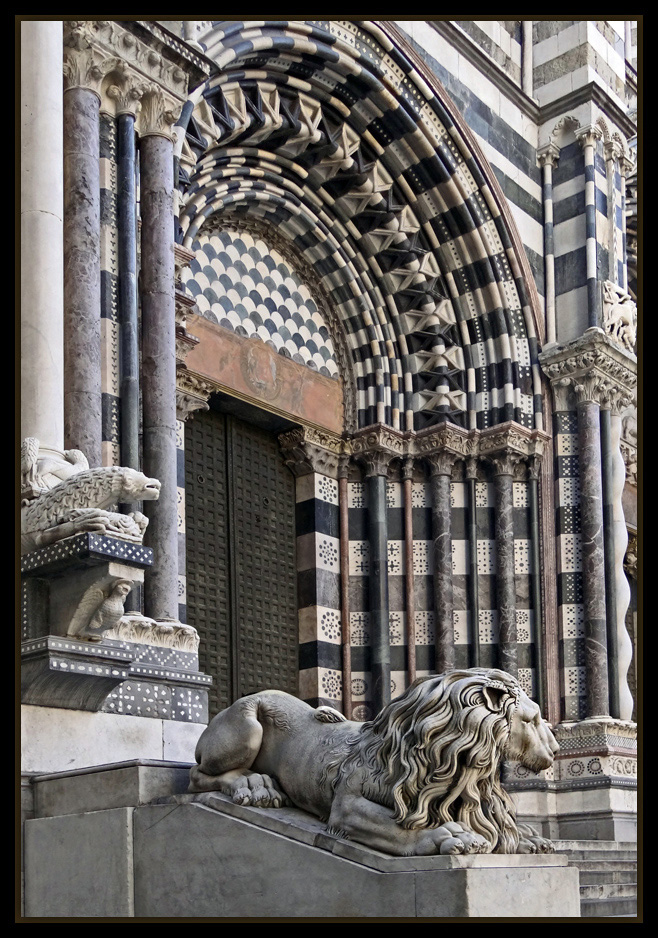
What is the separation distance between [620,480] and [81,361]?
750 cm

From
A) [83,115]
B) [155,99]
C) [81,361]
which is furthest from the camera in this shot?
[155,99]

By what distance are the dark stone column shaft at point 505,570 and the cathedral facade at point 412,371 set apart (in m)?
0.04

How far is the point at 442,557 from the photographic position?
1384cm

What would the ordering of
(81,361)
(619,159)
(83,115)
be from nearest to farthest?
1. (81,361)
2. (83,115)
3. (619,159)

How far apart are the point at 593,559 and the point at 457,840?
8.65 meters

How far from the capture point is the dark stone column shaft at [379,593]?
13305 mm

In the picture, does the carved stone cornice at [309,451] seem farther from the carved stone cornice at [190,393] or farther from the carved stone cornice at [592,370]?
the carved stone cornice at [592,370]

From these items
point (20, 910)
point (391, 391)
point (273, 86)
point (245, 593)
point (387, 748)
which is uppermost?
point (273, 86)

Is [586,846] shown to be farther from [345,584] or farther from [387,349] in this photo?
[387,349]

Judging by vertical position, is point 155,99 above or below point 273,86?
below

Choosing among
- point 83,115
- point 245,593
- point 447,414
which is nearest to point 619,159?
point 447,414

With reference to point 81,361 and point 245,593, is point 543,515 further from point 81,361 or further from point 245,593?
point 81,361

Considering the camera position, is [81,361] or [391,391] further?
[391,391]

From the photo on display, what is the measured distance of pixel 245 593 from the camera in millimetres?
12961
